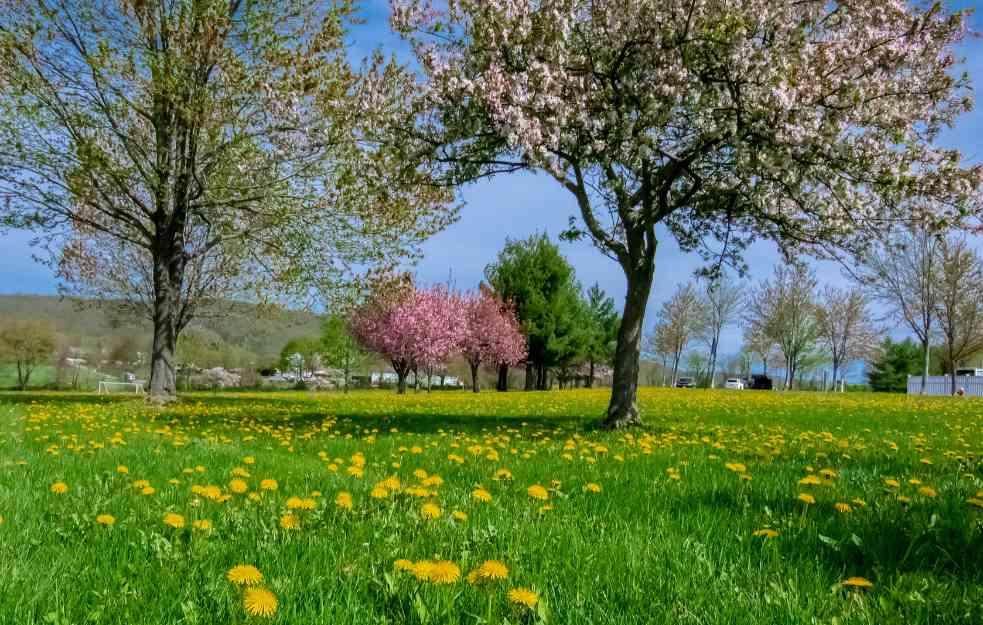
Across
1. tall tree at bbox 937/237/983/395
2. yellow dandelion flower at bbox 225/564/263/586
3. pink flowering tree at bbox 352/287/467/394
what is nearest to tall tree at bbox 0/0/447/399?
yellow dandelion flower at bbox 225/564/263/586

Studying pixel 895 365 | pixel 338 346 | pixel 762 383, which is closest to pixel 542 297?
pixel 338 346

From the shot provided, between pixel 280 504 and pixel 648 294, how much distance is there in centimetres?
926

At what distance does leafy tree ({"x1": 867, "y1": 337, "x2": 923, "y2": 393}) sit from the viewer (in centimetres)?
5978

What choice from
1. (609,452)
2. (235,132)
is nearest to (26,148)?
(235,132)

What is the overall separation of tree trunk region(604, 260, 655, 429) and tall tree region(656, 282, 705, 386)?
5216 centimetres

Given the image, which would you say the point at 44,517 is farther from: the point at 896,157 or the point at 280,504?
the point at 896,157

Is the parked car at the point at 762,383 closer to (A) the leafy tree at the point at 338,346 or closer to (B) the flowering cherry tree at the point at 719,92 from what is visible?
(A) the leafy tree at the point at 338,346

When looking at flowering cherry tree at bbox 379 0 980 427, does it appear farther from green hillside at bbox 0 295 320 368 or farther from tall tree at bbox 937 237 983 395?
tall tree at bbox 937 237 983 395

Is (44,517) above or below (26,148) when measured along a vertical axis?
below

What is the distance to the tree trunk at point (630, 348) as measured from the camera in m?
11.4

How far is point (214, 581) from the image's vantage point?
94.5 inches

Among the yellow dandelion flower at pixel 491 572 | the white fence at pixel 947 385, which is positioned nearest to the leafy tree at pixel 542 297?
the white fence at pixel 947 385

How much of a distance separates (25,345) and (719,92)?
188 feet

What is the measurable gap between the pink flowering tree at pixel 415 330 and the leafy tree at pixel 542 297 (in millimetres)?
4657
